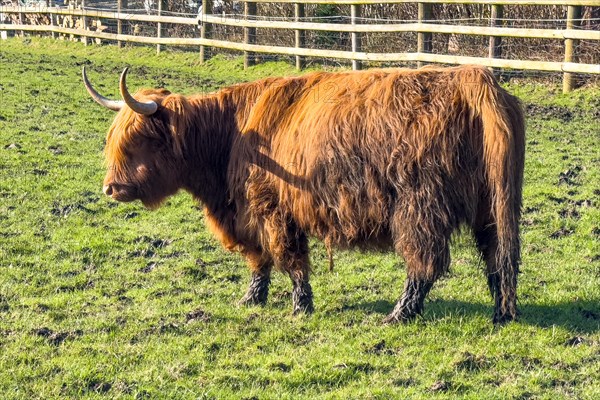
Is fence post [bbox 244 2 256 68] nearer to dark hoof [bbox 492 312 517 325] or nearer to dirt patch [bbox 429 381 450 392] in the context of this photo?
dark hoof [bbox 492 312 517 325]

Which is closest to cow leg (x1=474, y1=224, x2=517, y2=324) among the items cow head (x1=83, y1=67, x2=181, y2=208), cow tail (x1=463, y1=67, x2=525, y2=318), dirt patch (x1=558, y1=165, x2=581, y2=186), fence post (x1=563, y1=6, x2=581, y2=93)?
cow tail (x1=463, y1=67, x2=525, y2=318)

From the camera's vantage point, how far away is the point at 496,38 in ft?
49.2

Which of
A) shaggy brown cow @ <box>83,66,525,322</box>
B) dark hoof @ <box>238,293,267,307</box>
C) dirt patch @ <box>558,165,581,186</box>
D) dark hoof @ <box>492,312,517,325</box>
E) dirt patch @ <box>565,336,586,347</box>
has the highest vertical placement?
shaggy brown cow @ <box>83,66,525,322</box>

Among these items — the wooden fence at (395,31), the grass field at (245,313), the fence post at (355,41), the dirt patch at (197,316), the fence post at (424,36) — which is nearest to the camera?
the grass field at (245,313)

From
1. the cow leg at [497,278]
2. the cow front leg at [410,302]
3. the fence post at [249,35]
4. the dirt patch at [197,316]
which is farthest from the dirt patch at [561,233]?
the fence post at [249,35]

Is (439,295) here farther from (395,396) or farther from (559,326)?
(395,396)

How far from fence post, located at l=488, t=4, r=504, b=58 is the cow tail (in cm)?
960

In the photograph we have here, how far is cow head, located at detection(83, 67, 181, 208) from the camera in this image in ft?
21.1

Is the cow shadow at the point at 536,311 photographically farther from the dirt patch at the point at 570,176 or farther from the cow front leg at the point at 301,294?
the dirt patch at the point at 570,176

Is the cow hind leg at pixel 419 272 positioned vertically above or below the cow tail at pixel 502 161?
below

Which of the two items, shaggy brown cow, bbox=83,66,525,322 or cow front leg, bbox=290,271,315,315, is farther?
cow front leg, bbox=290,271,315,315

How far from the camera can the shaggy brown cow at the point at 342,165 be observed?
5516mm

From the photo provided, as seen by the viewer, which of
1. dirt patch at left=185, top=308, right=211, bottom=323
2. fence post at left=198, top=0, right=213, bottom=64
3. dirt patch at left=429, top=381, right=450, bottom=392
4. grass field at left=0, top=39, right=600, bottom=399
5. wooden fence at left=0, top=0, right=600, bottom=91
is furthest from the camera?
fence post at left=198, top=0, right=213, bottom=64

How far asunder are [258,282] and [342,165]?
1.20 meters
